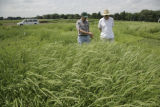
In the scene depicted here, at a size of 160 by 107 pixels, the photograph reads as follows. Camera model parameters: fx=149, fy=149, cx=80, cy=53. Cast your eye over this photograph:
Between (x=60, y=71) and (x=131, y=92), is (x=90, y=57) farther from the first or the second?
(x=131, y=92)

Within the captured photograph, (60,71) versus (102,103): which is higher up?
(60,71)

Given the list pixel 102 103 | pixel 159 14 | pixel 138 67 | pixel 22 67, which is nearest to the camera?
pixel 102 103

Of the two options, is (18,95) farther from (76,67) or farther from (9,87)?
(76,67)

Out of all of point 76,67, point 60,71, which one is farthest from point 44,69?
point 76,67

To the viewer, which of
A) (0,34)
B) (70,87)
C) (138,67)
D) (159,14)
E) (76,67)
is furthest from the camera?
(159,14)

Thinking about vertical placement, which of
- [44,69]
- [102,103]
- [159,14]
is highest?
[159,14]

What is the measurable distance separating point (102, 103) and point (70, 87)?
47cm

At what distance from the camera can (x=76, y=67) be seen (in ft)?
7.77

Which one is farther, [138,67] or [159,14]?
[159,14]

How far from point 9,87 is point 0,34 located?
8.99m

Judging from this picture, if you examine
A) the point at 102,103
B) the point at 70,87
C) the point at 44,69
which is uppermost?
the point at 44,69

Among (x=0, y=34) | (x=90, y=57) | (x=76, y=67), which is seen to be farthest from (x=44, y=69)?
(x=0, y=34)

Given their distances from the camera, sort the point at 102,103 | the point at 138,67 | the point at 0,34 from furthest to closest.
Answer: the point at 0,34 → the point at 138,67 → the point at 102,103

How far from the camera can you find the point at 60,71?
2326 mm
